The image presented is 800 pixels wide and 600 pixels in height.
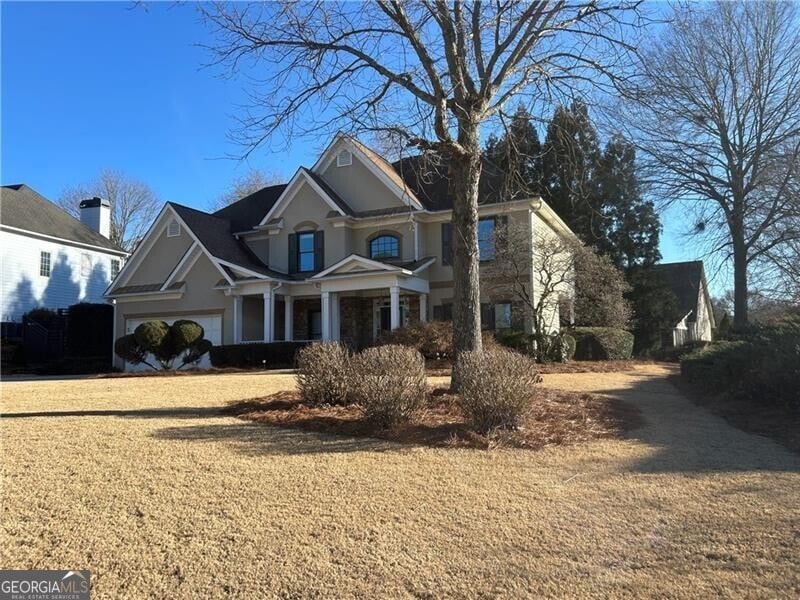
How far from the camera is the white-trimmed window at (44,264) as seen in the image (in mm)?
28891

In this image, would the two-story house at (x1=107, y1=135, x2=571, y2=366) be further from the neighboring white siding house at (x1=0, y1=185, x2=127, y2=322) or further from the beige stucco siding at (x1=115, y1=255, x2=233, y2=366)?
the neighboring white siding house at (x1=0, y1=185, x2=127, y2=322)

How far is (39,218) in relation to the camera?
97.3ft

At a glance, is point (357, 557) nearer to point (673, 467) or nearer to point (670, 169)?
point (673, 467)

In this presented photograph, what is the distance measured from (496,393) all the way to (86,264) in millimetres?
30740

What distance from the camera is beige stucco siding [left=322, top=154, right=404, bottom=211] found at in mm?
23594

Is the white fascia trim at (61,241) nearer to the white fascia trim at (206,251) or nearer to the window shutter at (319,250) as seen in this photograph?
the white fascia trim at (206,251)

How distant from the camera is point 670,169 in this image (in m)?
27.0

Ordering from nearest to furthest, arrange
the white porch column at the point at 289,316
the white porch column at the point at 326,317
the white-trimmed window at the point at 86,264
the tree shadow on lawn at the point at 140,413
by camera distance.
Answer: the tree shadow on lawn at the point at 140,413, the white porch column at the point at 326,317, the white porch column at the point at 289,316, the white-trimmed window at the point at 86,264

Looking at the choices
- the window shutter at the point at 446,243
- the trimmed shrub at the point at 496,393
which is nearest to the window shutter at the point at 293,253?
the window shutter at the point at 446,243

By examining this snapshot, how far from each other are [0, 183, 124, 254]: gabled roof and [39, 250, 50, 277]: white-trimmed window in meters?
1.02

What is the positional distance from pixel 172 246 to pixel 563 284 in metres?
16.5

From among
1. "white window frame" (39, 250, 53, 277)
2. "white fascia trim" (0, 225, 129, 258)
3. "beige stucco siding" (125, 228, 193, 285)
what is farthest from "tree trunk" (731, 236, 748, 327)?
"white window frame" (39, 250, 53, 277)

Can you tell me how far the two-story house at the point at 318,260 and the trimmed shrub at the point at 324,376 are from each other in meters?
12.3

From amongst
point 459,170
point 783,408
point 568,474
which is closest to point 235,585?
point 568,474
